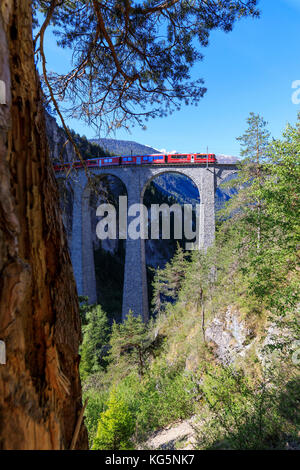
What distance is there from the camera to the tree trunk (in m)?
0.80

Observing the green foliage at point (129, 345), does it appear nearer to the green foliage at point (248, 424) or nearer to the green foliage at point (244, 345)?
the green foliage at point (244, 345)

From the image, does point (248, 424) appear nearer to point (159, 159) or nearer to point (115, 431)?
point (115, 431)

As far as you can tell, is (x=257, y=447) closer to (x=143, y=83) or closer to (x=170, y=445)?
(x=170, y=445)

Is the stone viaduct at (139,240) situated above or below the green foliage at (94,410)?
above

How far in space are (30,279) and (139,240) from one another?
1559 centimetres

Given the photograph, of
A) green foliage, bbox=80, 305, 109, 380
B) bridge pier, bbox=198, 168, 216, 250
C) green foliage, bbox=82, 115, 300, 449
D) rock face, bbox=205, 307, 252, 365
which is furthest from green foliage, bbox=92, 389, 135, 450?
bridge pier, bbox=198, 168, 216, 250

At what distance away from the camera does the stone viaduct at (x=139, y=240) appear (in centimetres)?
1500

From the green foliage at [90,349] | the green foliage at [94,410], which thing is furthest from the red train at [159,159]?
the green foliage at [94,410]

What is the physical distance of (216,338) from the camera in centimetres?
726

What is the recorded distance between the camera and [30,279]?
81 centimetres

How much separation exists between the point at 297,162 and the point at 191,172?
1253 centimetres

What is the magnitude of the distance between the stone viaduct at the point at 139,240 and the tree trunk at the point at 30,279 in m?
12.9
